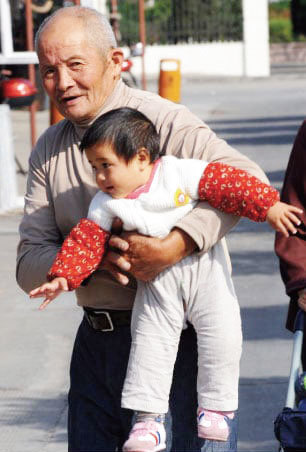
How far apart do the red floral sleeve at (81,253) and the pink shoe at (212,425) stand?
0.51 metres

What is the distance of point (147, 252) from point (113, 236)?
12 centimetres

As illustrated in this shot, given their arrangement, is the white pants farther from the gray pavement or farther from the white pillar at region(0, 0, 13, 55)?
the white pillar at region(0, 0, 13, 55)

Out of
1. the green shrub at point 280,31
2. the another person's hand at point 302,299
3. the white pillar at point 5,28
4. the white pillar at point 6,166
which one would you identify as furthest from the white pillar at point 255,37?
the another person's hand at point 302,299

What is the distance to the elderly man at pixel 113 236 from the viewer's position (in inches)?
124

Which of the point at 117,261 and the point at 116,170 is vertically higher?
the point at 116,170

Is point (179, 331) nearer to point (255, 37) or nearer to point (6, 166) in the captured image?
point (6, 166)

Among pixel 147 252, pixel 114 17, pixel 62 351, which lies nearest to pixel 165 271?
pixel 147 252

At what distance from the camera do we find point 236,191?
10.2ft

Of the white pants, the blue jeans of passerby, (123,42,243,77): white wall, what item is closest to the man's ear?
the white pants

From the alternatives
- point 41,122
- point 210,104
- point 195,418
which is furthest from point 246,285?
point 210,104

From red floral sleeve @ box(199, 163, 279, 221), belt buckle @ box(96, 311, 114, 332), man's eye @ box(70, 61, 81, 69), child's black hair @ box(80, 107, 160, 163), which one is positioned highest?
man's eye @ box(70, 61, 81, 69)

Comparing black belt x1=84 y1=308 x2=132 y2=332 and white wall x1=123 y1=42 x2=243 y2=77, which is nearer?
black belt x1=84 y1=308 x2=132 y2=332

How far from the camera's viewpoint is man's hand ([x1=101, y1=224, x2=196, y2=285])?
309cm

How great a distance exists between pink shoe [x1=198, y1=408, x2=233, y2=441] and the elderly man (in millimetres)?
64
